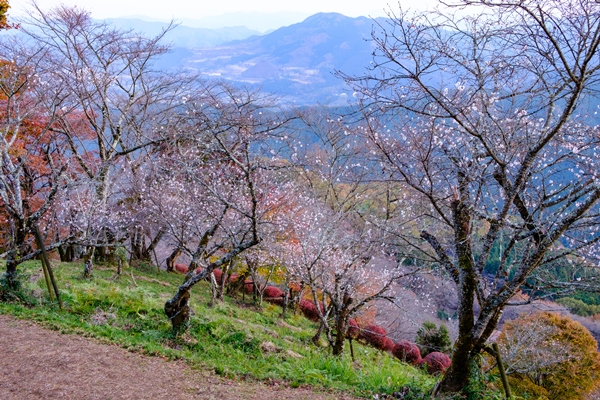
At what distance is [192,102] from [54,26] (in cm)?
808

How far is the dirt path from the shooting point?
4.70 metres

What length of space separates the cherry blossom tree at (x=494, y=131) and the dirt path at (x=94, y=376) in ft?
8.96

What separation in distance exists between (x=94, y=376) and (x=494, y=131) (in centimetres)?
613

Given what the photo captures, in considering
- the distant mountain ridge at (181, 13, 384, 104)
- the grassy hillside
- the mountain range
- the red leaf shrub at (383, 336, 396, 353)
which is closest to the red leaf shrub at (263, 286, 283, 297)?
the red leaf shrub at (383, 336, 396, 353)

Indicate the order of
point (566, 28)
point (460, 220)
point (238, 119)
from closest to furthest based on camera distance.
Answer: point (566, 28) → point (460, 220) → point (238, 119)

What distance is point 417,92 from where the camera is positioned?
16.2 ft

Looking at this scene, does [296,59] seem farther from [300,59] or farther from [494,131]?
[494,131]

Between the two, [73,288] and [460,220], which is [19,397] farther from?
[460,220]

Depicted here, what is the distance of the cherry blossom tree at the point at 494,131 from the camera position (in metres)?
4.49

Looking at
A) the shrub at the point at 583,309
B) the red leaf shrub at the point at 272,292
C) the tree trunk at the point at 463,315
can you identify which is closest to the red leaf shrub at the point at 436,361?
the red leaf shrub at the point at 272,292

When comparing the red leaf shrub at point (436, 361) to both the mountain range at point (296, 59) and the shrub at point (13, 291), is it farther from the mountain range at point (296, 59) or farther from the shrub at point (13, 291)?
the mountain range at point (296, 59)

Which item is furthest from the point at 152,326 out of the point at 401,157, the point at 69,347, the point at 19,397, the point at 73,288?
the point at 401,157

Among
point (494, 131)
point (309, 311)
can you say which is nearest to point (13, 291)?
point (494, 131)

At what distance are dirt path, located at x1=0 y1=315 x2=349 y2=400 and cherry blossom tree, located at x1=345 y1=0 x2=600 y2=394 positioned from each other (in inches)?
108
